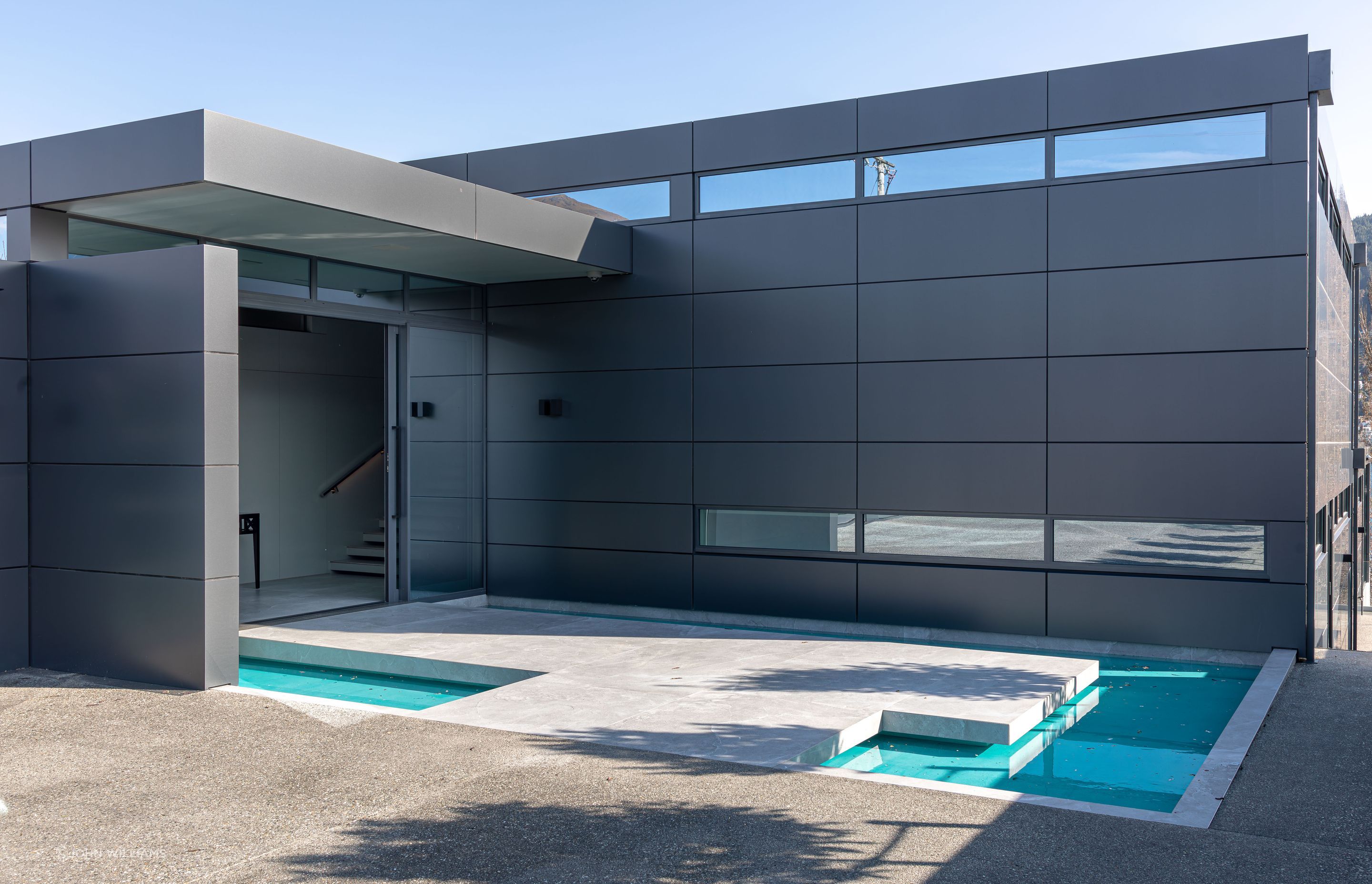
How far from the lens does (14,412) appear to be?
7.41m

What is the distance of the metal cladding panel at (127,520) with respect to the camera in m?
6.81

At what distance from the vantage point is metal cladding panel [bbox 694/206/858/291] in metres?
9.51

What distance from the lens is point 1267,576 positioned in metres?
8.07

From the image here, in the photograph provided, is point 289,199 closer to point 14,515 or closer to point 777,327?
point 14,515

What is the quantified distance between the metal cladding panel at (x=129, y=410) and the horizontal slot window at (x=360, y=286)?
2.42 meters

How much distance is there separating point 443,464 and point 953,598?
4.96 metres

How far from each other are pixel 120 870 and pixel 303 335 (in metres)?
9.61

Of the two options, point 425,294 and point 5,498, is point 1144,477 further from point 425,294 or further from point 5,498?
point 5,498

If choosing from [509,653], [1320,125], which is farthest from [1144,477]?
[509,653]

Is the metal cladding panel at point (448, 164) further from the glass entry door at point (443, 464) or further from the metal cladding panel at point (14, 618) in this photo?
the metal cladding panel at point (14, 618)

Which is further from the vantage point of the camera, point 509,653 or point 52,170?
point 509,653

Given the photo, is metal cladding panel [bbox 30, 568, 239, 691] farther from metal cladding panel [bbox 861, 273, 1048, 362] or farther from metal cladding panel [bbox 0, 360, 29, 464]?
metal cladding panel [bbox 861, 273, 1048, 362]

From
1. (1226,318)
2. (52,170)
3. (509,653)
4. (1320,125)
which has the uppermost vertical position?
(1320,125)

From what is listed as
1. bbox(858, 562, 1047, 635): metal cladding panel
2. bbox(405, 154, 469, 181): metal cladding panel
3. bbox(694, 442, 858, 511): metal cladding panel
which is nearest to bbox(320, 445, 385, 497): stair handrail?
bbox(405, 154, 469, 181): metal cladding panel
